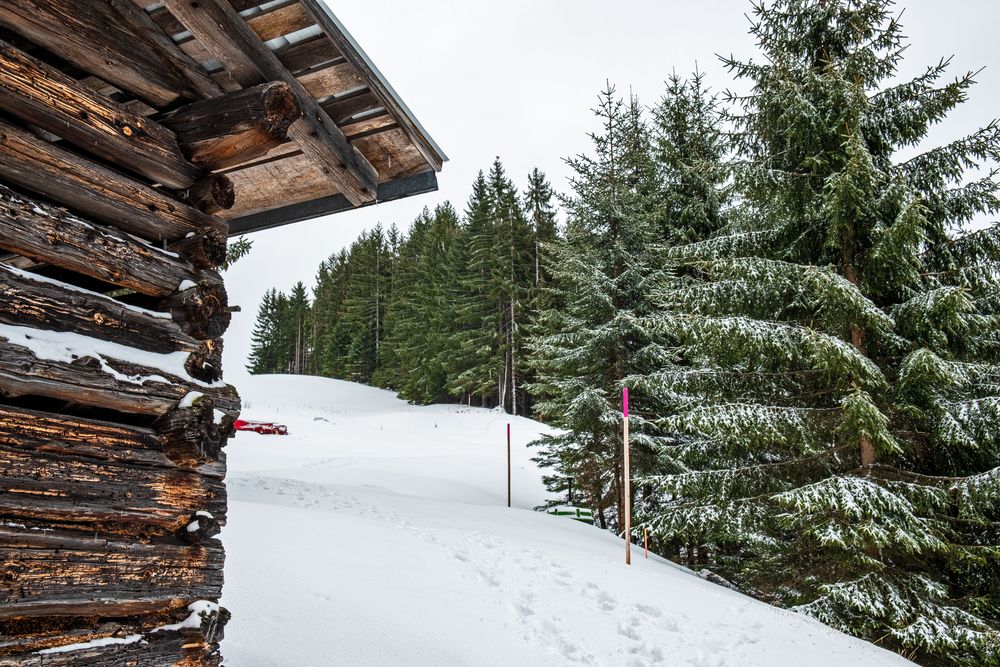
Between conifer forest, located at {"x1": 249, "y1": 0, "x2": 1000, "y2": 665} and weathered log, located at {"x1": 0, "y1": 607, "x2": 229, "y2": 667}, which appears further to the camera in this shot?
conifer forest, located at {"x1": 249, "y1": 0, "x2": 1000, "y2": 665}

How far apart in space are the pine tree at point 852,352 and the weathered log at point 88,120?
6482 mm

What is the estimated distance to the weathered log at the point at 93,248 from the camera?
2.47 m

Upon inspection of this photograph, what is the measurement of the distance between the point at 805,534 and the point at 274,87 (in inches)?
303

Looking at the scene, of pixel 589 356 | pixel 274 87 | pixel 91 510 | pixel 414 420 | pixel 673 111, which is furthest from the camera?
pixel 414 420

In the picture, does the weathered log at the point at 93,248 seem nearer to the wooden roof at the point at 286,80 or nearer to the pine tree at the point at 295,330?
the wooden roof at the point at 286,80

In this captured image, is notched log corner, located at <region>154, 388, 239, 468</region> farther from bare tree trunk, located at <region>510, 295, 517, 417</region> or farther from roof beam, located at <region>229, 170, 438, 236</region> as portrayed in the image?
bare tree trunk, located at <region>510, 295, 517, 417</region>

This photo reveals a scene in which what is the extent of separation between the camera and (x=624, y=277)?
12680 millimetres

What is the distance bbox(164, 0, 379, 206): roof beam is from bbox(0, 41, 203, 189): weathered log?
56 centimetres

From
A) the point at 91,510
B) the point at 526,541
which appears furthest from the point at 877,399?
the point at 91,510

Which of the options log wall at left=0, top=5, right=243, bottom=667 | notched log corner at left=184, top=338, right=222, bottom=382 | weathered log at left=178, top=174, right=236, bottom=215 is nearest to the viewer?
log wall at left=0, top=5, right=243, bottom=667

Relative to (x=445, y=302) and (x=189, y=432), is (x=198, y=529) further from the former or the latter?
(x=445, y=302)

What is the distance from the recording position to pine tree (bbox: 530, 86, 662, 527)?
1230cm

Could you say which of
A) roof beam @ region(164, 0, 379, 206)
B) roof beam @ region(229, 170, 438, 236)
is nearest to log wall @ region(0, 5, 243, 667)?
roof beam @ region(164, 0, 379, 206)

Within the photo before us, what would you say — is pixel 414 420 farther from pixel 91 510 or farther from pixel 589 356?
pixel 91 510
